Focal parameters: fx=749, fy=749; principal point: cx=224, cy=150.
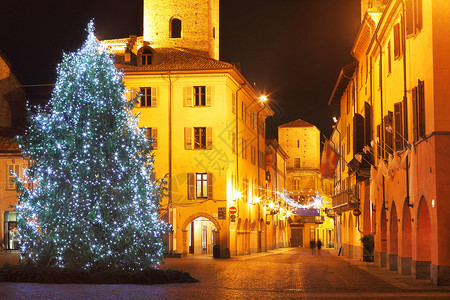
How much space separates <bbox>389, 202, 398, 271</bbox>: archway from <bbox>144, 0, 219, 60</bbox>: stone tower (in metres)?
31.2

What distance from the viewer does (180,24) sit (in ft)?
203

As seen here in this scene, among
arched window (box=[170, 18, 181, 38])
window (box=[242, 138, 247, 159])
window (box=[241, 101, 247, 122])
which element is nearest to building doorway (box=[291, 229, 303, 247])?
window (box=[242, 138, 247, 159])

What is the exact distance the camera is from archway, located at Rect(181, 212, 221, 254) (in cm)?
5219

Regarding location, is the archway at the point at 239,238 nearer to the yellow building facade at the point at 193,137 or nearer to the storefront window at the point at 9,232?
the yellow building facade at the point at 193,137

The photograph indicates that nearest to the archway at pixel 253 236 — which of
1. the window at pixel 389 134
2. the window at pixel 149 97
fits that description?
the window at pixel 149 97

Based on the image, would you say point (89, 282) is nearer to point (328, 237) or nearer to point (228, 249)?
point (228, 249)

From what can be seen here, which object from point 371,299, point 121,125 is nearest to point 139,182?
point 121,125

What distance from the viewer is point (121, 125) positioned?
2602cm

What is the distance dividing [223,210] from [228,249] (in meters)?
2.72

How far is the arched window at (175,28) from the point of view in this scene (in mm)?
61500

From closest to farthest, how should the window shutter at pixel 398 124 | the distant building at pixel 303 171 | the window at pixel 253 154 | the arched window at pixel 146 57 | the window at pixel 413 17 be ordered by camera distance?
the window at pixel 413 17, the window shutter at pixel 398 124, the arched window at pixel 146 57, the window at pixel 253 154, the distant building at pixel 303 171

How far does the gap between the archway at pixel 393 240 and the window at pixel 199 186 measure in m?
20.6

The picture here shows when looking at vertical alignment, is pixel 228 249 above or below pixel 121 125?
below

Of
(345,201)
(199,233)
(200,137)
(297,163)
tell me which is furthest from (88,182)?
(297,163)
